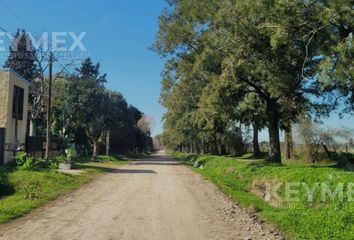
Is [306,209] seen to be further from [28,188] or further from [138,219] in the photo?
[28,188]

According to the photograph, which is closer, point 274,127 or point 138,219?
point 138,219

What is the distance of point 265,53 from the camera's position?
896 inches

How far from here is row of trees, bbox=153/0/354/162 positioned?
1680 cm

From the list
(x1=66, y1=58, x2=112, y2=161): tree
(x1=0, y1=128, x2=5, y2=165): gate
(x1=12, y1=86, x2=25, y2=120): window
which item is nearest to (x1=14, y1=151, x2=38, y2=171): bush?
(x1=0, y1=128, x2=5, y2=165): gate

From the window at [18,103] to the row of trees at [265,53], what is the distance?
33.4 ft

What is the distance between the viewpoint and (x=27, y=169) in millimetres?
22172

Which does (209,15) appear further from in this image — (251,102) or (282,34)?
(251,102)

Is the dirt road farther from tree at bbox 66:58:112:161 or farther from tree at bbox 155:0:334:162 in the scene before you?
tree at bbox 66:58:112:161

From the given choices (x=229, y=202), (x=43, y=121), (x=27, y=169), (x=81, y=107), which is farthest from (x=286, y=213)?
(x=43, y=121)

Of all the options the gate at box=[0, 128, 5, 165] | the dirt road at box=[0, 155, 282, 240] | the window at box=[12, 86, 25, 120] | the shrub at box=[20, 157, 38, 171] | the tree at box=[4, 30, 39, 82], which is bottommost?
the dirt road at box=[0, 155, 282, 240]

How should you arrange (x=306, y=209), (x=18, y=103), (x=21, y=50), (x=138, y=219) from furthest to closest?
1. (x=21, y=50)
2. (x=18, y=103)
3. (x=306, y=209)
4. (x=138, y=219)

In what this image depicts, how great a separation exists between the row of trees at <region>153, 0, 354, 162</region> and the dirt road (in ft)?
21.1

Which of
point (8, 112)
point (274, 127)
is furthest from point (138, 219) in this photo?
point (274, 127)

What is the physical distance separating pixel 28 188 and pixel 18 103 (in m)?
12.5
